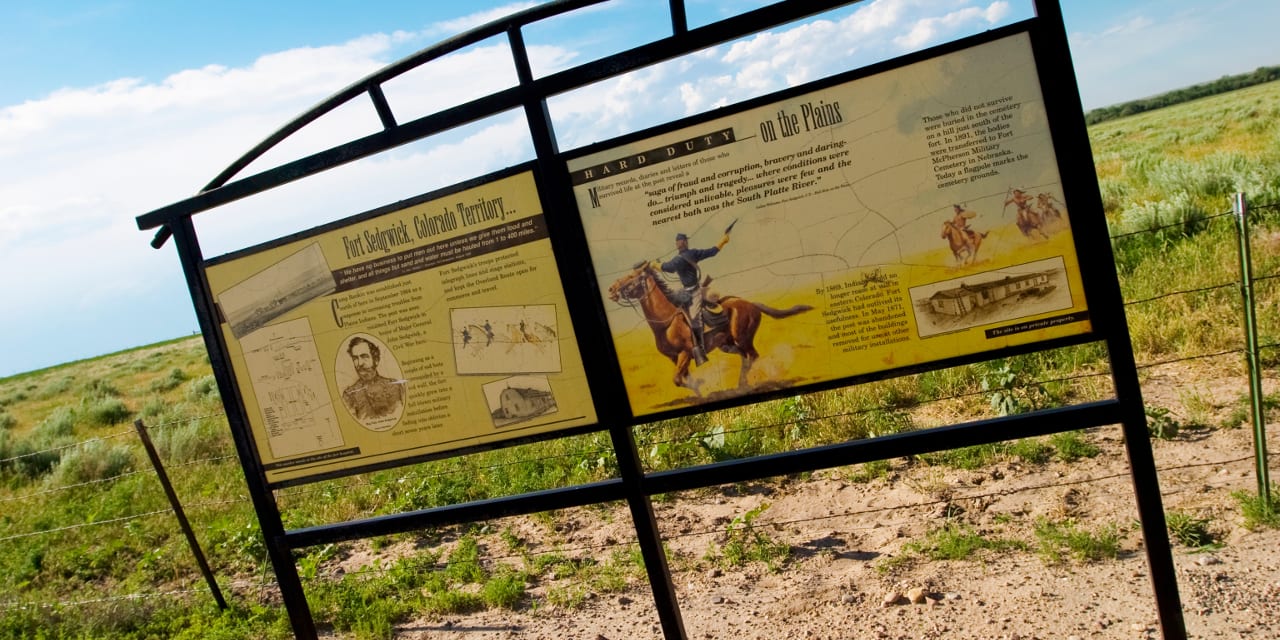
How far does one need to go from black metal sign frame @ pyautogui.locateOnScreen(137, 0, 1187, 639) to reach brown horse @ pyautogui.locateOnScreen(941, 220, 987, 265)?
1.06 ft

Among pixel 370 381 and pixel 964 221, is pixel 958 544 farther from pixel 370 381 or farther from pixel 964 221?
pixel 370 381

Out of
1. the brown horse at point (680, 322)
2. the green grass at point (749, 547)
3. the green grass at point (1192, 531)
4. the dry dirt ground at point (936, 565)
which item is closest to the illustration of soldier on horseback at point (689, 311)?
the brown horse at point (680, 322)

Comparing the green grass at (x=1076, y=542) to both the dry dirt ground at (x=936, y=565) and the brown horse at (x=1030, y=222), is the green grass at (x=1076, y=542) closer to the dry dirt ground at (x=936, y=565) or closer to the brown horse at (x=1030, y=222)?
the dry dirt ground at (x=936, y=565)

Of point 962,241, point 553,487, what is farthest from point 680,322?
point 553,487

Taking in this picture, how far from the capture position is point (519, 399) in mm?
3492

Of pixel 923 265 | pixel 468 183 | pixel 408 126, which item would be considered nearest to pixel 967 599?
pixel 923 265

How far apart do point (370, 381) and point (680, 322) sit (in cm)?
146

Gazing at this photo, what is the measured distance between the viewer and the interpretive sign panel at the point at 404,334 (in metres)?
3.38

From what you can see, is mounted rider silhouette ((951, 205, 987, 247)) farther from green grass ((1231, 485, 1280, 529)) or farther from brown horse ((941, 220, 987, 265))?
green grass ((1231, 485, 1280, 529))

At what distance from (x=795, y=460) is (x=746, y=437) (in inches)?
126

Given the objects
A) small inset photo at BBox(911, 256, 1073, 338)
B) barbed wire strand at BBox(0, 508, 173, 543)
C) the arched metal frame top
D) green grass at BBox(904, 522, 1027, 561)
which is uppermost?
the arched metal frame top

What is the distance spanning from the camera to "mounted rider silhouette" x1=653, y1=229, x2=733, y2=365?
10.3ft

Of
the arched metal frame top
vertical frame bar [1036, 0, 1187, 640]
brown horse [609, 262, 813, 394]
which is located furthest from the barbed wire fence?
the arched metal frame top

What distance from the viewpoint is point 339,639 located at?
5035 millimetres
